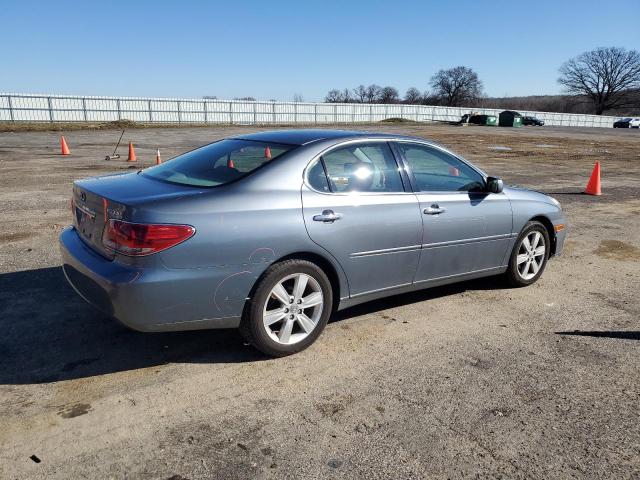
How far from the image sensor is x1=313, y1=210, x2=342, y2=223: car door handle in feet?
12.6

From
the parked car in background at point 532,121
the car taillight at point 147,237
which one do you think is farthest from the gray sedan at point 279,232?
the parked car in background at point 532,121

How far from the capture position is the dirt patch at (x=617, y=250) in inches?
274

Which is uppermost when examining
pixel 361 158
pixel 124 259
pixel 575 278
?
pixel 361 158

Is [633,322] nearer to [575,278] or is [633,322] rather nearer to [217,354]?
[575,278]

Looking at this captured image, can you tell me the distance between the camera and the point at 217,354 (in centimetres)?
388

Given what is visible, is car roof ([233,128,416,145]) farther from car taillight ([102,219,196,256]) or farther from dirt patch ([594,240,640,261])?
dirt patch ([594,240,640,261])

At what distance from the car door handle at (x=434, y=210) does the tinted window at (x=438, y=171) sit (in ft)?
0.53

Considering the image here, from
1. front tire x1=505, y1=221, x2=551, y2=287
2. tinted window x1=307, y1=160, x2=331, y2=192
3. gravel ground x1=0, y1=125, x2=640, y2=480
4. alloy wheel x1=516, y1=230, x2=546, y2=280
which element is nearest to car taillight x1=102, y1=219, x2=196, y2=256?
gravel ground x1=0, y1=125, x2=640, y2=480

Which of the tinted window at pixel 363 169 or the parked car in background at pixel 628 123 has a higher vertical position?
the tinted window at pixel 363 169

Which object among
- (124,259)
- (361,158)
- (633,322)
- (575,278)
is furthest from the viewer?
(575,278)

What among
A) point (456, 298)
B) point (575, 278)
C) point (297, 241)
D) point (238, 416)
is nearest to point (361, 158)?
point (297, 241)

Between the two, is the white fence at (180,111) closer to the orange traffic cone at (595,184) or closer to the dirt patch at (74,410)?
the orange traffic cone at (595,184)

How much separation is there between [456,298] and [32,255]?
462 centimetres

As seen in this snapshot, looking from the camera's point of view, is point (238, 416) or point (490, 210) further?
point (490, 210)
